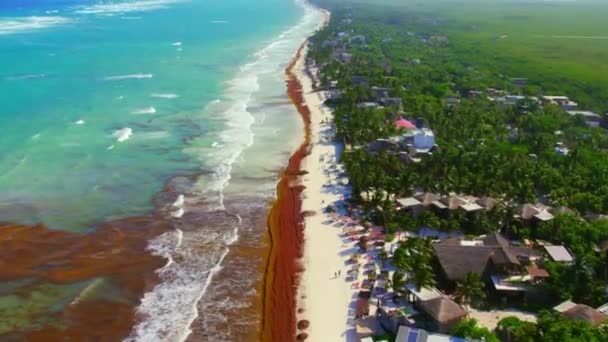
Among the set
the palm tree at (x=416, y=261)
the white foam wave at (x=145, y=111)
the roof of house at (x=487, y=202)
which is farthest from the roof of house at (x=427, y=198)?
the white foam wave at (x=145, y=111)

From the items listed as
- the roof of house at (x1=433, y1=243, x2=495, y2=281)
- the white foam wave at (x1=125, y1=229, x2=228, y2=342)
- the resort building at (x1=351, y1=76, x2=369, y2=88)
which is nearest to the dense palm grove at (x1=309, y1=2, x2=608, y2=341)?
the resort building at (x1=351, y1=76, x2=369, y2=88)

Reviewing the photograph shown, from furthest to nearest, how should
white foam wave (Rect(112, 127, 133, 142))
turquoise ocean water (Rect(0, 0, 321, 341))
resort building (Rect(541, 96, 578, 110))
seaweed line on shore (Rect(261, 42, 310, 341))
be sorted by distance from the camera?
resort building (Rect(541, 96, 578, 110)), white foam wave (Rect(112, 127, 133, 142)), turquoise ocean water (Rect(0, 0, 321, 341)), seaweed line on shore (Rect(261, 42, 310, 341))

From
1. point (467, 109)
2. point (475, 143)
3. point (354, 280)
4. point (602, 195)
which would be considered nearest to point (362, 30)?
point (467, 109)

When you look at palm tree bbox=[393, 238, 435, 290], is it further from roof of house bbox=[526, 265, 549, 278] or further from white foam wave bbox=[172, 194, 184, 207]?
white foam wave bbox=[172, 194, 184, 207]

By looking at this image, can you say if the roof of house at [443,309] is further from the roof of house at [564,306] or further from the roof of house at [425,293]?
the roof of house at [564,306]

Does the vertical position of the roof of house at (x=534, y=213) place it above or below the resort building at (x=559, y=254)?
above

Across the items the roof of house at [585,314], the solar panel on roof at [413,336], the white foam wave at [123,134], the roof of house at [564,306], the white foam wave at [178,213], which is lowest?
the white foam wave at [178,213]

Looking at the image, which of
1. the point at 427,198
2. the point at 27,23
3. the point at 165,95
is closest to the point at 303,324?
the point at 427,198

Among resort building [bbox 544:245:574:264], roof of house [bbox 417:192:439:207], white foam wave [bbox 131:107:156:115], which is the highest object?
roof of house [bbox 417:192:439:207]

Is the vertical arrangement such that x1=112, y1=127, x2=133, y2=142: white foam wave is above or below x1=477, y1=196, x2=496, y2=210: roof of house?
below
